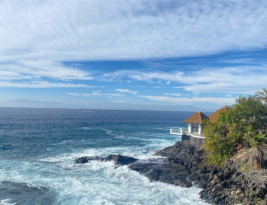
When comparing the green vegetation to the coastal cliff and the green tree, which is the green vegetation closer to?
the green tree

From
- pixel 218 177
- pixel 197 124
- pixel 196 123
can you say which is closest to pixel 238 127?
pixel 218 177

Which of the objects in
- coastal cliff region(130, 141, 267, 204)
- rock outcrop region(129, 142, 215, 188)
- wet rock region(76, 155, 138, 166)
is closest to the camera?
coastal cliff region(130, 141, 267, 204)

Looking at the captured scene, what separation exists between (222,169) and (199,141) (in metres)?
11.3

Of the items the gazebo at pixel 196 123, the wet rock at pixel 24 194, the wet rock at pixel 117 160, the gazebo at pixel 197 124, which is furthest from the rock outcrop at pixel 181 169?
the wet rock at pixel 24 194

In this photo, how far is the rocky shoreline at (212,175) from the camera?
60.4 ft

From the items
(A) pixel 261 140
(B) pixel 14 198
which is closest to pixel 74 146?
(B) pixel 14 198

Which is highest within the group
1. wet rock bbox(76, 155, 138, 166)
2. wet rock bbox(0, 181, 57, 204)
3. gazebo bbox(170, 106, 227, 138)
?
gazebo bbox(170, 106, 227, 138)

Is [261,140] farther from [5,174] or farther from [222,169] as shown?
[5,174]

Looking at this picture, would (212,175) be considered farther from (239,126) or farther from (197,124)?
(197,124)

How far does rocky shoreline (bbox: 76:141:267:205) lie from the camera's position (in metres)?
18.4

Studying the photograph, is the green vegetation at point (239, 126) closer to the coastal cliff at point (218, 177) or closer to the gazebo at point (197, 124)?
the coastal cliff at point (218, 177)

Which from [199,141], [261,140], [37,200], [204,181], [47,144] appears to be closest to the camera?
[37,200]

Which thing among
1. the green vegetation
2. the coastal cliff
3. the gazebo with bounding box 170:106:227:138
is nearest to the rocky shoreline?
the coastal cliff

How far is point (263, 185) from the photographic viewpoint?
1794cm
